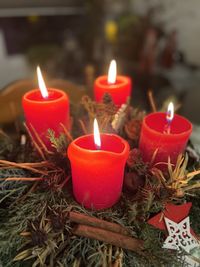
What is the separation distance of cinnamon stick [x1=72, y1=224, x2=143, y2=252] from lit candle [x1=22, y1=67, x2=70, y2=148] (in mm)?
177

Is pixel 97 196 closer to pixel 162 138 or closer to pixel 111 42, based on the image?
→ pixel 162 138

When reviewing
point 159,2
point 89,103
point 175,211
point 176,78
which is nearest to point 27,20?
point 159,2

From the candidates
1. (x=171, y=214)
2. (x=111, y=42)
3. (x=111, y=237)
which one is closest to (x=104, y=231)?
(x=111, y=237)

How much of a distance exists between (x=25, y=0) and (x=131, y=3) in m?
0.59

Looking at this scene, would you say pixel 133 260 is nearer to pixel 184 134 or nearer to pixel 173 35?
pixel 184 134

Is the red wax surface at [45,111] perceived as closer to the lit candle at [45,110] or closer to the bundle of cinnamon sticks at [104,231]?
the lit candle at [45,110]

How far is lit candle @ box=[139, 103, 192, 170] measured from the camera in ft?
1.55

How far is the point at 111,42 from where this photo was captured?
1574 millimetres

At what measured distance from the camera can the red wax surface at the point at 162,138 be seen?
0.47 metres

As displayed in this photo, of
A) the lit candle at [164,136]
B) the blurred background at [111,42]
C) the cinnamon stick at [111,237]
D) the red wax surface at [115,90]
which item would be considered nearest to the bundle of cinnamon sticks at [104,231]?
the cinnamon stick at [111,237]

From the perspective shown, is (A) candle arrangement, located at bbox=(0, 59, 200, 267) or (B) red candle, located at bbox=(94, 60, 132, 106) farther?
(B) red candle, located at bbox=(94, 60, 132, 106)

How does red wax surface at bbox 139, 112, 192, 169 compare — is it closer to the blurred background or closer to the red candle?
the red candle

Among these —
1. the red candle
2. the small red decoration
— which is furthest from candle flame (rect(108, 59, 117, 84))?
the small red decoration

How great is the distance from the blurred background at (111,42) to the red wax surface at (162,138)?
0.89 m
